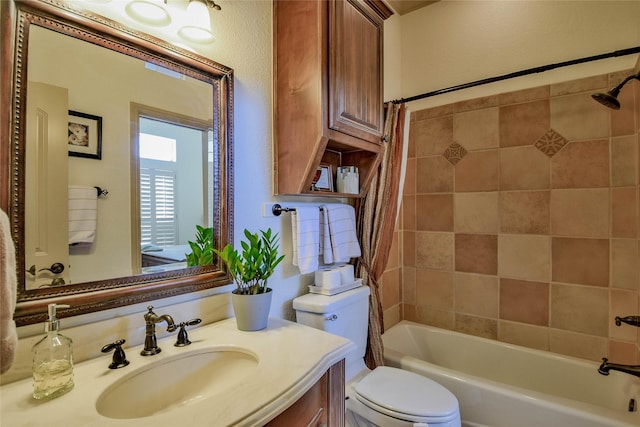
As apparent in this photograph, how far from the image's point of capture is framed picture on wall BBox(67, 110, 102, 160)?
35.8 inches

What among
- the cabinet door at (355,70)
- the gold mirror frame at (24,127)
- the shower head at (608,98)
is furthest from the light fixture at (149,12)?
the shower head at (608,98)

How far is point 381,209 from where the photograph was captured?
1.90m

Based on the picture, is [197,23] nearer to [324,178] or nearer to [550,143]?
[324,178]

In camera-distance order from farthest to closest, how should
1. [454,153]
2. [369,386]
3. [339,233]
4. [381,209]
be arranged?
[454,153]
[381,209]
[339,233]
[369,386]

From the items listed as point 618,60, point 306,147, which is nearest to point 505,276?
point 618,60

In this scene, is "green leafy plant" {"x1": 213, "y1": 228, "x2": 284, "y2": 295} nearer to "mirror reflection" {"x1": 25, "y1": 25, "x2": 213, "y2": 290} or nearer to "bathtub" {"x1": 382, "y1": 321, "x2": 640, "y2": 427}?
"mirror reflection" {"x1": 25, "y1": 25, "x2": 213, "y2": 290}

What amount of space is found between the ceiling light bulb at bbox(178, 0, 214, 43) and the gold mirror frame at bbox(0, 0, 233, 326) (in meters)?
0.06

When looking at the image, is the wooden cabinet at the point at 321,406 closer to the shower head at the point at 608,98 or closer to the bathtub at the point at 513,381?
the bathtub at the point at 513,381

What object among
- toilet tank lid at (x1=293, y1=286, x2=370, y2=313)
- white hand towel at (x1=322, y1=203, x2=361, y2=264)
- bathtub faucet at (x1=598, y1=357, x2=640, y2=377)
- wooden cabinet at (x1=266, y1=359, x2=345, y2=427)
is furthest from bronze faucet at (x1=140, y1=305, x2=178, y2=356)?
bathtub faucet at (x1=598, y1=357, x2=640, y2=377)

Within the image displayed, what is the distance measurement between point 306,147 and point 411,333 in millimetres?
1761

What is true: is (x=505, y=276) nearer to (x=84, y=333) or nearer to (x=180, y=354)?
(x=180, y=354)

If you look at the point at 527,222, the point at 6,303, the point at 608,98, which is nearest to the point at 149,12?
the point at 6,303

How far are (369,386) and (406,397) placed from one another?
18 cm

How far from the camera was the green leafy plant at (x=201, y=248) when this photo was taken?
120cm
